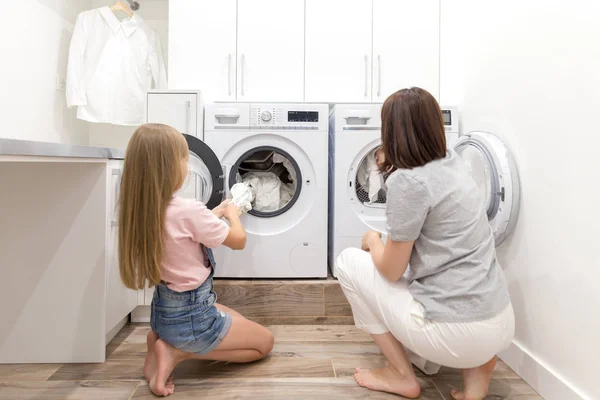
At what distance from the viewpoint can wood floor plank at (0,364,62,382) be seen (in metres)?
1.41

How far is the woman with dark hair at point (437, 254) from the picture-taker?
1138mm

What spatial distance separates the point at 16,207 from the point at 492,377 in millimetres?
1940

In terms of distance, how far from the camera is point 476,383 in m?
1.25

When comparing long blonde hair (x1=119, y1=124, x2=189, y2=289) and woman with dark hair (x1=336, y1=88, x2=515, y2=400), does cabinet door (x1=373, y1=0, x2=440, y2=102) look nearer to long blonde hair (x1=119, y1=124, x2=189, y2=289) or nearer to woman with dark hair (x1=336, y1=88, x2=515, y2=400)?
woman with dark hair (x1=336, y1=88, x2=515, y2=400)

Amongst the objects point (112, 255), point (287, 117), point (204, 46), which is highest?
point (204, 46)

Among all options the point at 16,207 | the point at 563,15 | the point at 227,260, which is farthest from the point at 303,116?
the point at 16,207

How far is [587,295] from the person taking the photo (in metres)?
1.15

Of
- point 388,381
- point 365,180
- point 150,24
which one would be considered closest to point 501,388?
point 388,381

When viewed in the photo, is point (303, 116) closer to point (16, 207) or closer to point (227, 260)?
point (227, 260)

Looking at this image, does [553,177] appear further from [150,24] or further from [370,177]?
[150,24]

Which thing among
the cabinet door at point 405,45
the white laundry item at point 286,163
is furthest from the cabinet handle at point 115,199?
the cabinet door at point 405,45

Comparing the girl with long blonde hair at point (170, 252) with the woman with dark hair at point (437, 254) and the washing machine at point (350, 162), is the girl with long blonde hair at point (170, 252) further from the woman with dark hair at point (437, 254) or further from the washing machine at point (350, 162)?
the washing machine at point (350, 162)

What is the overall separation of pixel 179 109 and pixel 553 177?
1.75 meters

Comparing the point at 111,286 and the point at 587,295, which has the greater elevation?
the point at 587,295
